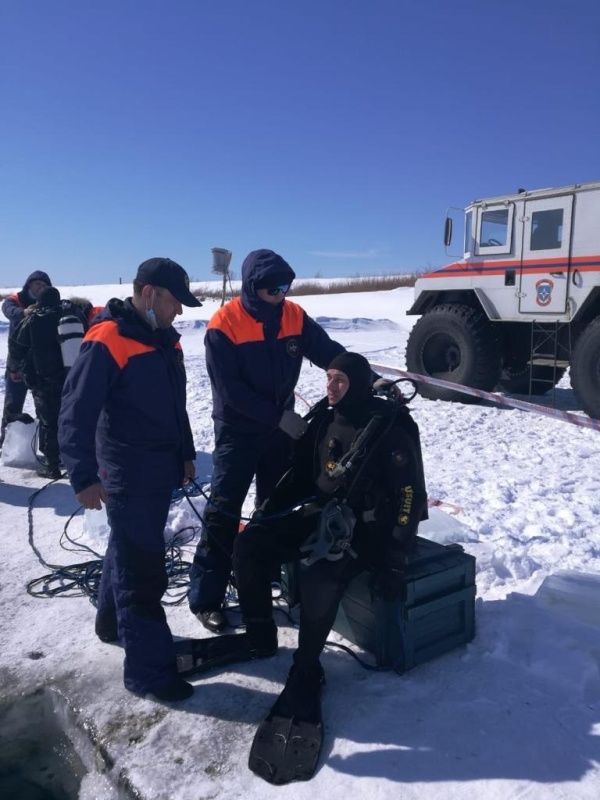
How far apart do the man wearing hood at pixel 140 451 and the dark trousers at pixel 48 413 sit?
9.65ft

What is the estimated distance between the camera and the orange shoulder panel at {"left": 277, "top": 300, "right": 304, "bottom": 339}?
10.9 ft

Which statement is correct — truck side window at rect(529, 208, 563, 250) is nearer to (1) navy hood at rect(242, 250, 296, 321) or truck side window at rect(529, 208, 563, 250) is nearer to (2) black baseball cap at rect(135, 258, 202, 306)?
(1) navy hood at rect(242, 250, 296, 321)

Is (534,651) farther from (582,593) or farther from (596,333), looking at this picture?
(596,333)

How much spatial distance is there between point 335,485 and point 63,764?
152cm

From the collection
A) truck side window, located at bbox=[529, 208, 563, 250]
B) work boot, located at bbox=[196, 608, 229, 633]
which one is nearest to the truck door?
truck side window, located at bbox=[529, 208, 563, 250]

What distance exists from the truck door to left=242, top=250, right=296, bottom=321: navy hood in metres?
4.81

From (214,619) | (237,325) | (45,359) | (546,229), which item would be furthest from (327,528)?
(546,229)

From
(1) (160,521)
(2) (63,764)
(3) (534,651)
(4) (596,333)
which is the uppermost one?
(4) (596,333)

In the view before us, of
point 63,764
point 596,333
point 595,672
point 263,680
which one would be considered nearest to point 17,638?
point 63,764

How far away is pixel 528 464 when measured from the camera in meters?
5.54

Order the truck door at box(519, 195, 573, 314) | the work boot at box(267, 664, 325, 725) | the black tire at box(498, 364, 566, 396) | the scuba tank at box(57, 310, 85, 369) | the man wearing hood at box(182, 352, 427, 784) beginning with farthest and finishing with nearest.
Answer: the black tire at box(498, 364, 566, 396), the truck door at box(519, 195, 573, 314), the scuba tank at box(57, 310, 85, 369), the man wearing hood at box(182, 352, 427, 784), the work boot at box(267, 664, 325, 725)

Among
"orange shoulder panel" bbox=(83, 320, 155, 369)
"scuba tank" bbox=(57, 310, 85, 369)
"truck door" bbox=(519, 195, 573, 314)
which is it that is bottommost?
"scuba tank" bbox=(57, 310, 85, 369)

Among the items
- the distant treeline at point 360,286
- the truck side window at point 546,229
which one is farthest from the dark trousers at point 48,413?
the distant treeline at point 360,286

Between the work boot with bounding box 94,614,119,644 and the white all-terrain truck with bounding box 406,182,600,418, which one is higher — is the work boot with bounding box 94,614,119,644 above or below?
below
